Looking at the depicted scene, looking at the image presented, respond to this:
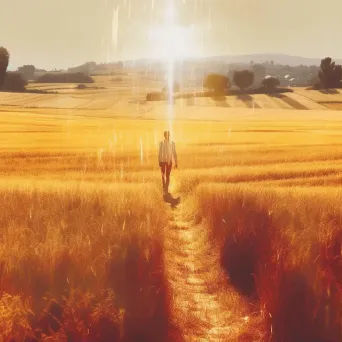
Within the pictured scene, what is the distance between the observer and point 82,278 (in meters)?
5.39

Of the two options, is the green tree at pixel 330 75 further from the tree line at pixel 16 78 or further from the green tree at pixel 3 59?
the tree line at pixel 16 78

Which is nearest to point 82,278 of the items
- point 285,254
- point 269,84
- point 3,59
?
point 285,254

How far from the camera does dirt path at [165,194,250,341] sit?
17.1 ft

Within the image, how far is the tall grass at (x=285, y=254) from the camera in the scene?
5.00 m

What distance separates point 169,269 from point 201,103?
78404 millimetres

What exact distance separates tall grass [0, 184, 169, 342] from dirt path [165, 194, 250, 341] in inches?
10.5

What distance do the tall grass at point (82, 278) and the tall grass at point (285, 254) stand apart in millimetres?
1090

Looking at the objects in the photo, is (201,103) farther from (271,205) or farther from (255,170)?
(271,205)

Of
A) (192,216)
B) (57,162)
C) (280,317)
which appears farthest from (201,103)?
(280,317)

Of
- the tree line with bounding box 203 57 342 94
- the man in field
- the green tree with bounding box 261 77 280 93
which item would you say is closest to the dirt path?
the man in field

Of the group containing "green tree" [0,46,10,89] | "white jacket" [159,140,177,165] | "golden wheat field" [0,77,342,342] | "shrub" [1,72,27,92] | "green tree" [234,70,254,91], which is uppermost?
"green tree" [0,46,10,89]

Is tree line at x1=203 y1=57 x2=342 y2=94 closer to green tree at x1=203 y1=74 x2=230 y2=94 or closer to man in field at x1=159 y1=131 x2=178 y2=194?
green tree at x1=203 y1=74 x2=230 y2=94

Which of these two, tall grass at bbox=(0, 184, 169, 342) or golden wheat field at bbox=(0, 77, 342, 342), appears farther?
golden wheat field at bbox=(0, 77, 342, 342)

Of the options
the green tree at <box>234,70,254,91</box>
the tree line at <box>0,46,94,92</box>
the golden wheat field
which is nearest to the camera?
the golden wheat field
